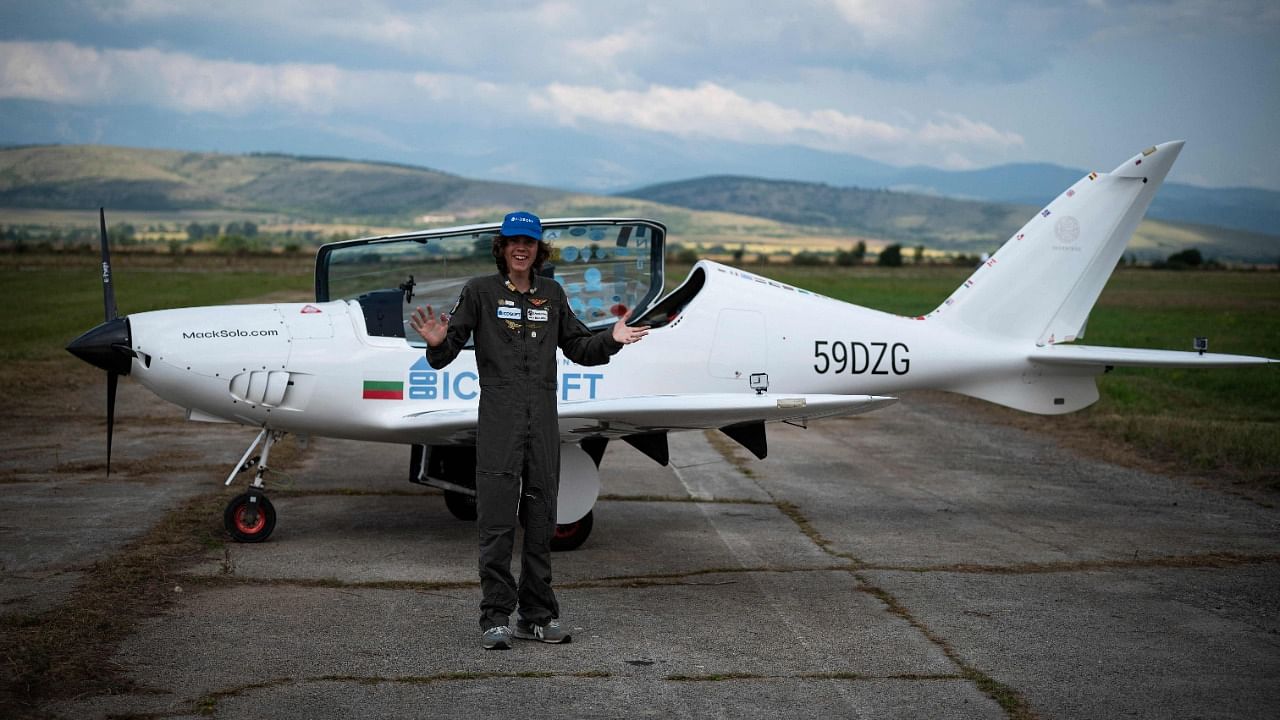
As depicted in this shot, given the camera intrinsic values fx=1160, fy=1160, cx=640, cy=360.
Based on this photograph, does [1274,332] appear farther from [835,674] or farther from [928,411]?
[835,674]

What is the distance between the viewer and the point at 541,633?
597 cm

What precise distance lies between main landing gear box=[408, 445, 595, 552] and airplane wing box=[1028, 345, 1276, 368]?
13.4ft

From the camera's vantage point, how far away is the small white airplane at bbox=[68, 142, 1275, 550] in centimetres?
803

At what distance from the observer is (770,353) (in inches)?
346

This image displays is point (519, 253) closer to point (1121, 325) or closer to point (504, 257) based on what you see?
point (504, 257)

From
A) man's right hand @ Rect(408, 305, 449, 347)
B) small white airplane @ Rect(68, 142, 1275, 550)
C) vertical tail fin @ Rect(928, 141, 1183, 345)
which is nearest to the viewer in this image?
man's right hand @ Rect(408, 305, 449, 347)

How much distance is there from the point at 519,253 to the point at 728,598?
2479 millimetres

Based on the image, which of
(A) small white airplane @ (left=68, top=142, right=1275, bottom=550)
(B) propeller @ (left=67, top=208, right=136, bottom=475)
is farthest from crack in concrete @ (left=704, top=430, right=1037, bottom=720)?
(B) propeller @ (left=67, top=208, right=136, bottom=475)

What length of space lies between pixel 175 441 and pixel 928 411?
10.5 metres

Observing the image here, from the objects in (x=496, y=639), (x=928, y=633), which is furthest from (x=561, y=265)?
(x=928, y=633)

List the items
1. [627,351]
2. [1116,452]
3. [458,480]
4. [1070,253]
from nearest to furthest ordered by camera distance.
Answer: [627,351], [458,480], [1070,253], [1116,452]

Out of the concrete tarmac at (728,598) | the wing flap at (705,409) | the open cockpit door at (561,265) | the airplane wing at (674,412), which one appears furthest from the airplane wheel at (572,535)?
the open cockpit door at (561,265)

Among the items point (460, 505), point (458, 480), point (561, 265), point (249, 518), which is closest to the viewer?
point (249, 518)

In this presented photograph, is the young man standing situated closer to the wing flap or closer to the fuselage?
the wing flap
